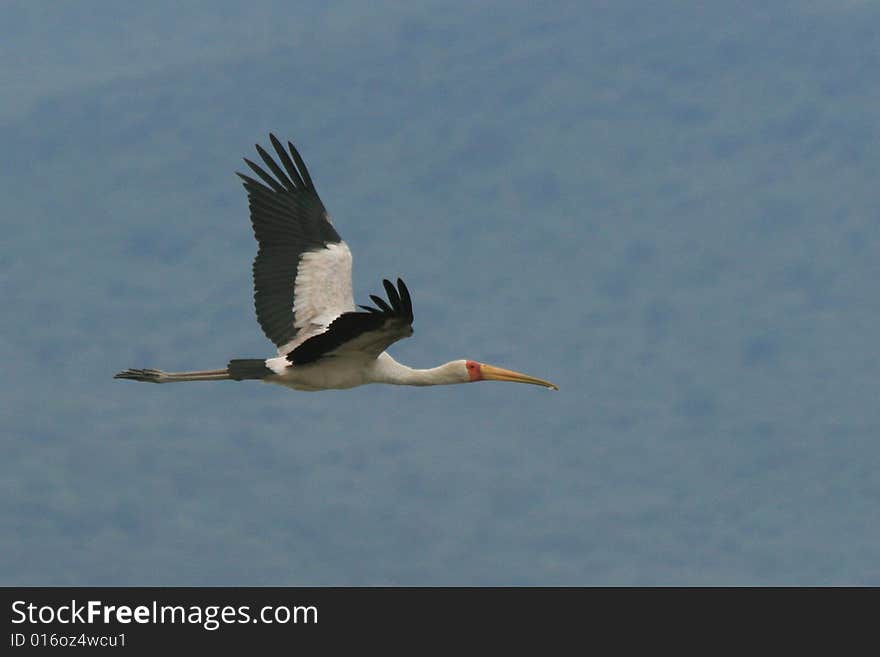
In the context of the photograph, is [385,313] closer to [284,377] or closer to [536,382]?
[284,377]

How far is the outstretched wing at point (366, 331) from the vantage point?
18641 mm

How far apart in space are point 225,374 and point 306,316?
187cm

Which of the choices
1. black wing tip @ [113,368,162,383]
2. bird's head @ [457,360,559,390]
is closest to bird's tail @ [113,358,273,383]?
black wing tip @ [113,368,162,383]

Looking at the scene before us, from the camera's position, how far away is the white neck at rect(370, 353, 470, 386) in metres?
21.8

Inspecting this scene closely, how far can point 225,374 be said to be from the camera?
21.6m

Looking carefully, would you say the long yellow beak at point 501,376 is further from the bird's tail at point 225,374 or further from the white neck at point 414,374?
the bird's tail at point 225,374

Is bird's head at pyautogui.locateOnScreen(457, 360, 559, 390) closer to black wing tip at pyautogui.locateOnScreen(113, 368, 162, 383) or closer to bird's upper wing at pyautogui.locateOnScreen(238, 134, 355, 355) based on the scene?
bird's upper wing at pyautogui.locateOnScreen(238, 134, 355, 355)

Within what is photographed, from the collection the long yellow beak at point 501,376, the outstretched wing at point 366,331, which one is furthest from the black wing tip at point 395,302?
the long yellow beak at point 501,376

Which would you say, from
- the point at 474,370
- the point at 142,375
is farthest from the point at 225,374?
the point at 474,370

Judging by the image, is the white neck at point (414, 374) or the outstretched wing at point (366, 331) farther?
the white neck at point (414, 374)

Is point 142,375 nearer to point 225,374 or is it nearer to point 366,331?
point 225,374

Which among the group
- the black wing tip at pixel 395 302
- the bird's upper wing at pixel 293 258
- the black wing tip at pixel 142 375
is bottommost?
the black wing tip at pixel 395 302

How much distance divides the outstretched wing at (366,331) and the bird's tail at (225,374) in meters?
0.45

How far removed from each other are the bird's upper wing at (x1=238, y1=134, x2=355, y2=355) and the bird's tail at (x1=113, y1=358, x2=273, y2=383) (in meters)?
1.14
